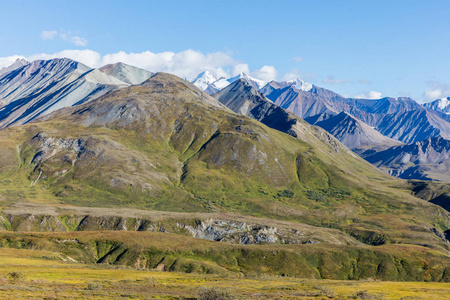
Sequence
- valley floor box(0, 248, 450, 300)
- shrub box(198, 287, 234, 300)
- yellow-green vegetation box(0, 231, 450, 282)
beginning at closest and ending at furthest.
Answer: shrub box(198, 287, 234, 300) < valley floor box(0, 248, 450, 300) < yellow-green vegetation box(0, 231, 450, 282)

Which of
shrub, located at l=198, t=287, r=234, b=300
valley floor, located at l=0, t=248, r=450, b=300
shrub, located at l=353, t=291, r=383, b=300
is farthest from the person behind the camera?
shrub, located at l=353, t=291, r=383, b=300

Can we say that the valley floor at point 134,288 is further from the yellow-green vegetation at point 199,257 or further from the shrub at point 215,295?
the yellow-green vegetation at point 199,257

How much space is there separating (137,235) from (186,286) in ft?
347

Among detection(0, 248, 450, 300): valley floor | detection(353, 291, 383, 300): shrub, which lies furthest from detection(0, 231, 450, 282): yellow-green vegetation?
detection(353, 291, 383, 300): shrub

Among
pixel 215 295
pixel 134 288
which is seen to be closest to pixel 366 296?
pixel 215 295

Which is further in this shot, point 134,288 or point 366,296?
point 366,296

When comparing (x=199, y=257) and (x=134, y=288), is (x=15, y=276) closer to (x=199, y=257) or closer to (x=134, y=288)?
(x=134, y=288)

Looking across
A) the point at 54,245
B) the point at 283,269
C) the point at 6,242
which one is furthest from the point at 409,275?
the point at 6,242

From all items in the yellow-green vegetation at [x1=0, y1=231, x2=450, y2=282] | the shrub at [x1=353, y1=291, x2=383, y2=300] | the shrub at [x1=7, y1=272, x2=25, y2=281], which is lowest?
the yellow-green vegetation at [x1=0, y1=231, x2=450, y2=282]

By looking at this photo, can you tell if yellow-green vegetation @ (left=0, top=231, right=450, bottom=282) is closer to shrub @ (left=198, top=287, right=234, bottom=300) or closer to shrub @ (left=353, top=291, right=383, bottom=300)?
shrub @ (left=353, top=291, right=383, bottom=300)

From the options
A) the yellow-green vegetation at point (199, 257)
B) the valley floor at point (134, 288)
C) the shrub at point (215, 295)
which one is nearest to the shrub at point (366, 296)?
the valley floor at point (134, 288)

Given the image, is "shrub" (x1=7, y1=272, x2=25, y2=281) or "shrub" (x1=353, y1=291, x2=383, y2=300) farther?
"shrub" (x1=353, y1=291, x2=383, y2=300)

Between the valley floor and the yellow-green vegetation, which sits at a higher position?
the valley floor

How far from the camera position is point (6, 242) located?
6747 inches
